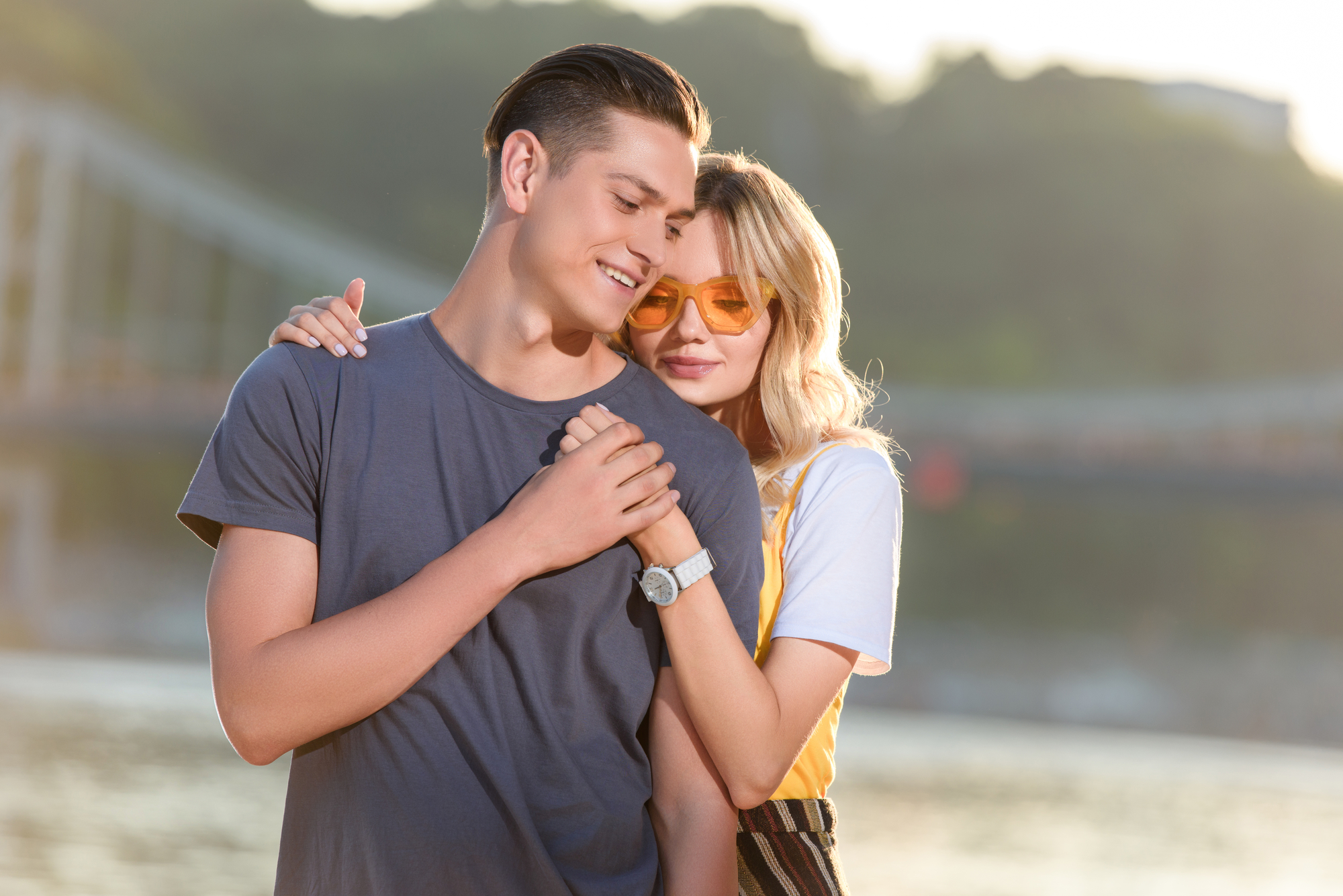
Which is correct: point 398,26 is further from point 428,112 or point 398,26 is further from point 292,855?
point 292,855

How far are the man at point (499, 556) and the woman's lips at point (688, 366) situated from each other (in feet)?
0.83

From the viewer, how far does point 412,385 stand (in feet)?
4.37

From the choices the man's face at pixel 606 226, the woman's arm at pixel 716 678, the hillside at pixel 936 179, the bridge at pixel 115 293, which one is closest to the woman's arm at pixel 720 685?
the woman's arm at pixel 716 678

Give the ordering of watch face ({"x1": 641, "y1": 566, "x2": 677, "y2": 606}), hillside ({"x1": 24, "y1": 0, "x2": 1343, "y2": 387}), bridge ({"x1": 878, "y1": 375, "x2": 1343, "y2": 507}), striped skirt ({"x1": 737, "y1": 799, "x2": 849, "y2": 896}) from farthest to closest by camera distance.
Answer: hillside ({"x1": 24, "y1": 0, "x2": 1343, "y2": 387}) < bridge ({"x1": 878, "y1": 375, "x2": 1343, "y2": 507}) < striped skirt ({"x1": 737, "y1": 799, "x2": 849, "y2": 896}) < watch face ({"x1": 641, "y1": 566, "x2": 677, "y2": 606})

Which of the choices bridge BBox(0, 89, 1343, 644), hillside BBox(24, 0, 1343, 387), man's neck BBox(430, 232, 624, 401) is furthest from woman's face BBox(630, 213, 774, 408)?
hillside BBox(24, 0, 1343, 387)

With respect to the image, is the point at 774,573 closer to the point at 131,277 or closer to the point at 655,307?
the point at 655,307

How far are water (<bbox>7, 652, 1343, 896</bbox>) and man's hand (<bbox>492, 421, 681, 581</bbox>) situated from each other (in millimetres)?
3726

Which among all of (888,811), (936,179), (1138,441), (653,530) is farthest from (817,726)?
(936,179)

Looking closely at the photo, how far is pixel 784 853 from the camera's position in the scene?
60.8 inches

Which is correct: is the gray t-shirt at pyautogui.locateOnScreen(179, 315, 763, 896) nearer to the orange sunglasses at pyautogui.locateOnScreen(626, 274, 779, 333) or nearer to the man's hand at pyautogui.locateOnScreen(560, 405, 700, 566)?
the man's hand at pyautogui.locateOnScreen(560, 405, 700, 566)

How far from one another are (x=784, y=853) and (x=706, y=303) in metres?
0.68

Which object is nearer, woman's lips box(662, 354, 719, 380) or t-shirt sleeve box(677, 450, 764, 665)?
t-shirt sleeve box(677, 450, 764, 665)

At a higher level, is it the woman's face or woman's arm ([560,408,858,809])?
the woman's face

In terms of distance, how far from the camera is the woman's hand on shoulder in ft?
4.39
